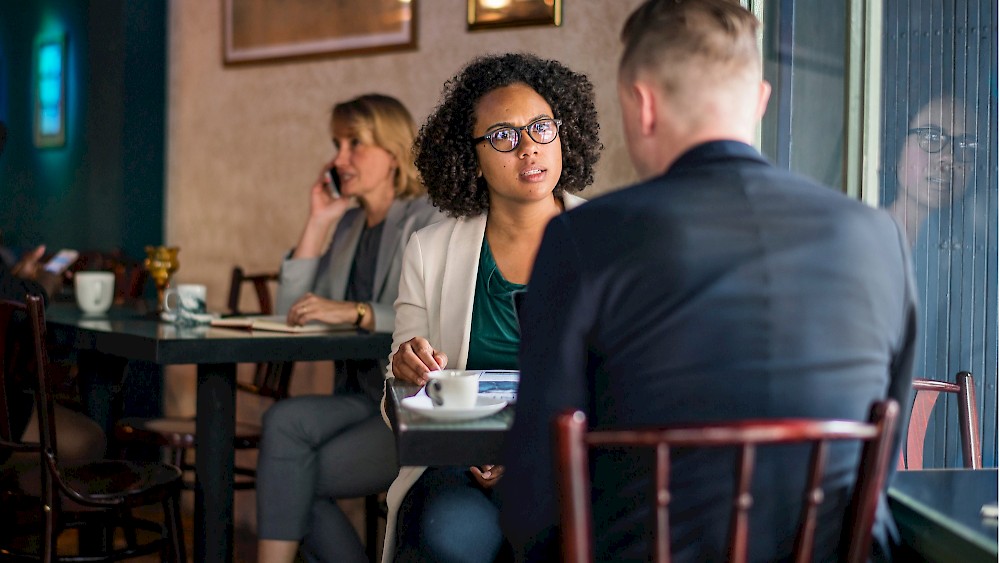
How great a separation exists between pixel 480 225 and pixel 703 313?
119 centimetres

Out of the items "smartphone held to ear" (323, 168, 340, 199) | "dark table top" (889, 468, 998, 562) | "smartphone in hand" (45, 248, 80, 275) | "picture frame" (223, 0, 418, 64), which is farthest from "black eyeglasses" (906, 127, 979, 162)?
"smartphone in hand" (45, 248, 80, 275)

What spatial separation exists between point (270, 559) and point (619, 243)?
1.56 metres

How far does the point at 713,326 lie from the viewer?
3.41ft

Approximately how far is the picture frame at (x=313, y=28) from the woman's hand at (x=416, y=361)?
199 cm

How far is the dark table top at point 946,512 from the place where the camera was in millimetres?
1010

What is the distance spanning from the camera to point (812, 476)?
3.13 ft

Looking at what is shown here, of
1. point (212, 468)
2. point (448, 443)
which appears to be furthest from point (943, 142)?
point (212, 468)

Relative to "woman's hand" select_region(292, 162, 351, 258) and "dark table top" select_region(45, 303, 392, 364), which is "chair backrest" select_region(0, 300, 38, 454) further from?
"woman's hand" select_region(292, 162, 351, 258)

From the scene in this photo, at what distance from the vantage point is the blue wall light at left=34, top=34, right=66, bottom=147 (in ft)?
17.5

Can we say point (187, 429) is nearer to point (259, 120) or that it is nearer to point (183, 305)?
point (183, 305)

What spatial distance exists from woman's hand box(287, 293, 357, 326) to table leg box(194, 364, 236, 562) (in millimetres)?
257

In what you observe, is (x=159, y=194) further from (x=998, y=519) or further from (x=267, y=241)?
(x=998, y=519)

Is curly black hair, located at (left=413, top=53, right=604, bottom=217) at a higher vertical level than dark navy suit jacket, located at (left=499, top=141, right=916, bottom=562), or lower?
higher

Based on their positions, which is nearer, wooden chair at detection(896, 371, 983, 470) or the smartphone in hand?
wooden chair at detection(896, 371, 983, 470)
